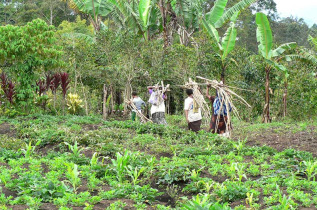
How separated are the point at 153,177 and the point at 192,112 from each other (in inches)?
186

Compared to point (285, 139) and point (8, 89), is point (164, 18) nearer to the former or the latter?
point (8, 89)

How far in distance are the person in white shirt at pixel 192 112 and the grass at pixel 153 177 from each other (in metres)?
1.64

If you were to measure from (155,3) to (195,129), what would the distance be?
9.49 m

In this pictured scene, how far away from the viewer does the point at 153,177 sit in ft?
19.4

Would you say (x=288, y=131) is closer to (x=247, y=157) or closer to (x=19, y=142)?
(x=247, y=157)

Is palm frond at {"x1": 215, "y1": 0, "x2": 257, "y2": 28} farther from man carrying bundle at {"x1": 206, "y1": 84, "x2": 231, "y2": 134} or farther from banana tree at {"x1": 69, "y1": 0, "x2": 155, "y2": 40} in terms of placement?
man carrying bundle at {"x1": 206, "y1": 84, "x2": 231, "y2": 134}

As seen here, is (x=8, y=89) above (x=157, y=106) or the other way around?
above

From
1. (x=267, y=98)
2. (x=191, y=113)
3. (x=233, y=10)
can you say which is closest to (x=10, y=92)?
(x=191, y=113)

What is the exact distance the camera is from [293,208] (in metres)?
4.17

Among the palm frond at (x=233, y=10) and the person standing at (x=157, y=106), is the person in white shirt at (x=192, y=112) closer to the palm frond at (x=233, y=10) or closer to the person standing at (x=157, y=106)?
the person standing at (x=157, y=106)

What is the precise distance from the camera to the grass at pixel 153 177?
4488 mm

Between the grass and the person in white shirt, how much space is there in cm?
164

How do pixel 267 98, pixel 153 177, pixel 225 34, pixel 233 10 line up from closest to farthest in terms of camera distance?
pixel 153 177 < pixel 267 98 < pixel 225 34 < pixel 233 10

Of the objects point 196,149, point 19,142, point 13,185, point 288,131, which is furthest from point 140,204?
point 288,131
